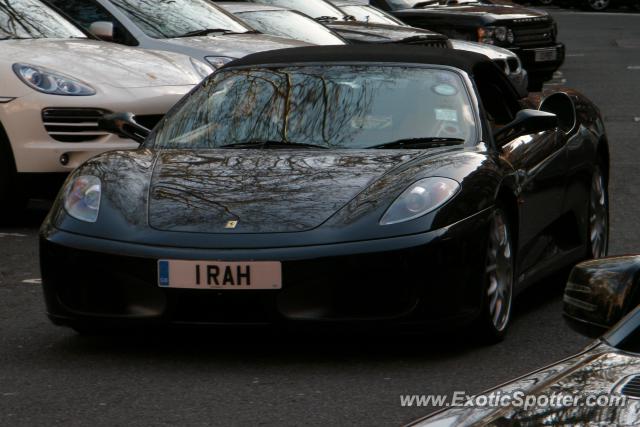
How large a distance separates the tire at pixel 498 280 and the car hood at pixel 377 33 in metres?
9.66

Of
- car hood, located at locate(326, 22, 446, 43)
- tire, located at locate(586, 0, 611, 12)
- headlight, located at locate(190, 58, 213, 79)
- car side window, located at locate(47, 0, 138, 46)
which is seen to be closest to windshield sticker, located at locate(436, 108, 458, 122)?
headlight, located at locate(190, 58, 213, 79)

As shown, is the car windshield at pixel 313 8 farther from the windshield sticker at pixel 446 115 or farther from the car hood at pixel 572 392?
the car hood at pixel 572 392

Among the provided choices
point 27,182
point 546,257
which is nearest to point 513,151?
point 546,257

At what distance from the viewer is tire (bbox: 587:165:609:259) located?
8266 mm

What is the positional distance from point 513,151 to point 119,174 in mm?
1827

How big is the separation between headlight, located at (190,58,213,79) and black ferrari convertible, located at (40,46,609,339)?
3595mm

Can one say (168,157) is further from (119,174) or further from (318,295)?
(318,295)

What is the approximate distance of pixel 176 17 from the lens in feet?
44.3

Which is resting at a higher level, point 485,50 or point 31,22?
point 31,22

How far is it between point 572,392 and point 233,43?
409 inches

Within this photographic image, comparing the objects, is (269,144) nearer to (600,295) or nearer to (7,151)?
(7,151)

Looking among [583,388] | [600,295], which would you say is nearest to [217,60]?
[600,295]

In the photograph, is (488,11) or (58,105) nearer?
(58,105)

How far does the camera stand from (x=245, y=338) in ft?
21.8
